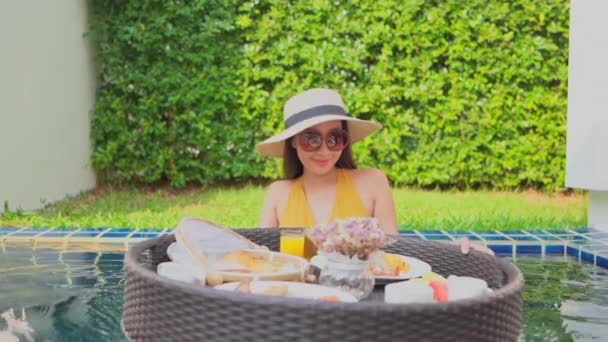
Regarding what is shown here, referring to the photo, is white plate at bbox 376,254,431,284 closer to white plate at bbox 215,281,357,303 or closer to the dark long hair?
white plate at bbox 215,281,357,303

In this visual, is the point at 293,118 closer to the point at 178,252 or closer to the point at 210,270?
the point at 178,252

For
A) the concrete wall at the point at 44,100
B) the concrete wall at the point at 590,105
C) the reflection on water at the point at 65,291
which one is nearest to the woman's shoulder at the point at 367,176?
the reflection on water at the point at 65,291

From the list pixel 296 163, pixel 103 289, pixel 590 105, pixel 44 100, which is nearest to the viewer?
pixel 296 163

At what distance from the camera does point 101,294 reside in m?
3.26

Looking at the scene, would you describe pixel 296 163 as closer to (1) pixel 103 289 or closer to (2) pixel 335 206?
(2) pixel 335 206

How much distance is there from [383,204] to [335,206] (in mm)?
213

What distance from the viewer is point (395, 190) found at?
8273 millimetres

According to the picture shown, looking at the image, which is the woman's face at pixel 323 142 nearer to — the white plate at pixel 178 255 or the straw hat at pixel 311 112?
the straw hat at pixel 311 112

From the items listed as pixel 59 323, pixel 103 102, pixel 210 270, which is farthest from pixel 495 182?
pixel 210 270

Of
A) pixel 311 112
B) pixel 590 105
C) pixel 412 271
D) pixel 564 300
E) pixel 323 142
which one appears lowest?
pixel 564 300

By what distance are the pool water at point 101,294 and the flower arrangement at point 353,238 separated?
114 cm

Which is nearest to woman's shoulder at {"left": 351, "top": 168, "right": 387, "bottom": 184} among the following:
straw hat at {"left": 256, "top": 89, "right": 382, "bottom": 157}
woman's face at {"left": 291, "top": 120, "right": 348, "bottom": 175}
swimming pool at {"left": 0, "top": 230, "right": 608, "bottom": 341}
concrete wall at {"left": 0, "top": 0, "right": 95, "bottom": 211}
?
straw hat at {"left": 256, "top": 89, "right": 382, "bottom": 157}

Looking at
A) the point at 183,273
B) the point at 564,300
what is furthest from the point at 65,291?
the point at 564,300

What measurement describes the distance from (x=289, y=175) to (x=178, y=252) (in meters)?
1.21
